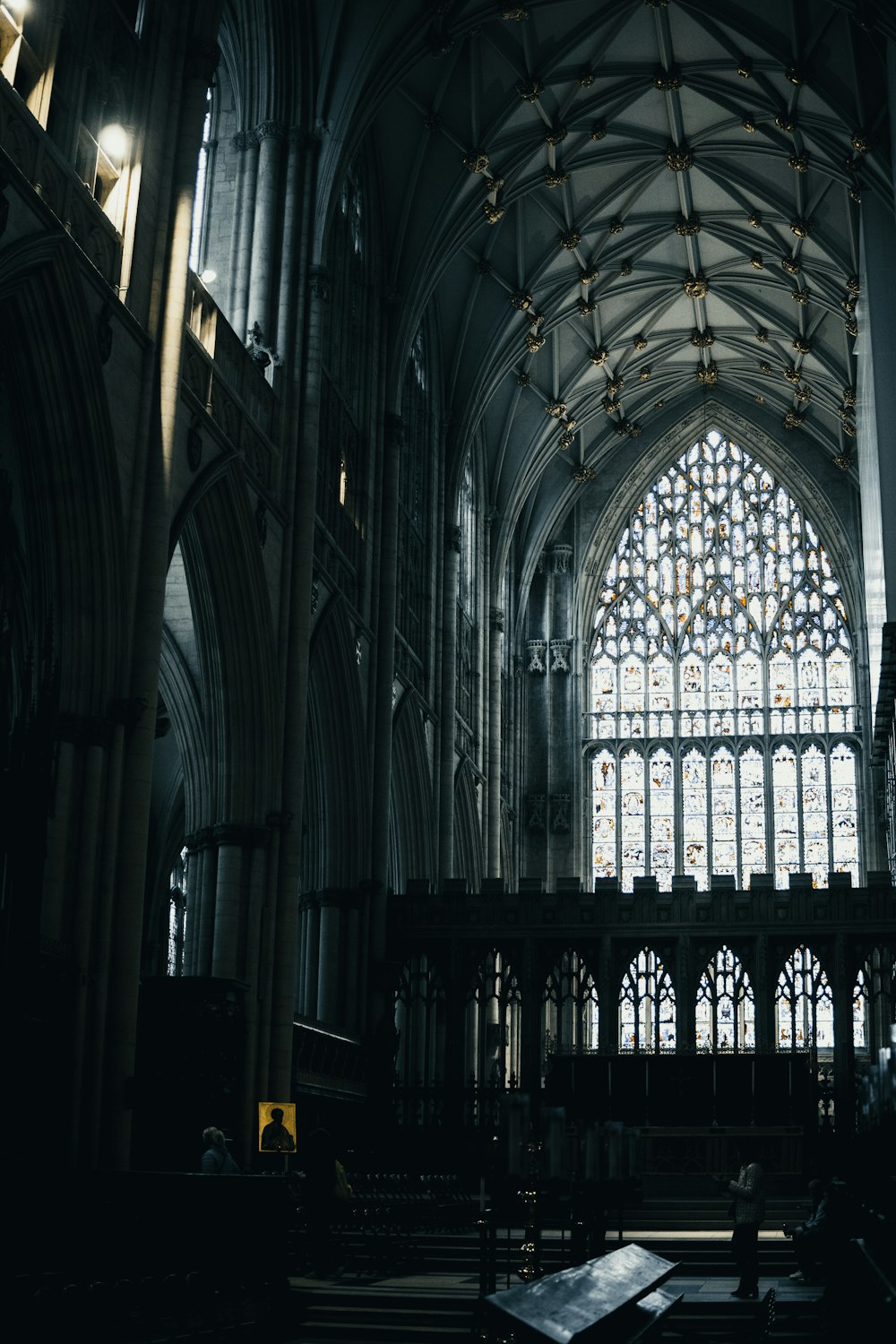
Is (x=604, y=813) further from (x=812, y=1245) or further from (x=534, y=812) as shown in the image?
(x=812, y=1245)

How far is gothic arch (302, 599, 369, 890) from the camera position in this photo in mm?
23828

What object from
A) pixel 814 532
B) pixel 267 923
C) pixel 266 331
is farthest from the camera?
pixel 814 532

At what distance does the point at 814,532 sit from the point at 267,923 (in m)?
23.0

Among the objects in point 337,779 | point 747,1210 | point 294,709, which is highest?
point 294,709

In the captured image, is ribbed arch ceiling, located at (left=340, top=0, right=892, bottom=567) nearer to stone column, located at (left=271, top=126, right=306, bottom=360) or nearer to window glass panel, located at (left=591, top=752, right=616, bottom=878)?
stone column, located at (left=271, top=126, right=306, bottom=360)

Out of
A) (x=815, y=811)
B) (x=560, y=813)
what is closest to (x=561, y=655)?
(x=560, y=813)

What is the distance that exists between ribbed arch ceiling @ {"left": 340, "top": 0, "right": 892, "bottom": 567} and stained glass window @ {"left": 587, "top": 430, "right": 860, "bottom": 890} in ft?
7.57

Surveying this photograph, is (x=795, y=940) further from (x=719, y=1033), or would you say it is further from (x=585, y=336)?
(x=585, y=336)

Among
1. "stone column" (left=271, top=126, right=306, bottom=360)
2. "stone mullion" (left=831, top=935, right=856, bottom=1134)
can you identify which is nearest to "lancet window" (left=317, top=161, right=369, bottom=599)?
"stone column" (left=271, top=126, right=306, bottom=360)

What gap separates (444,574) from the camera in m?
31.0

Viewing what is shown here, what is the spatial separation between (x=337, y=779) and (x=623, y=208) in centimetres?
1394

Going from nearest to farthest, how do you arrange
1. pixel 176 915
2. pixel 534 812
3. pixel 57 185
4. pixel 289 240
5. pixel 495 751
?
pixel 57 185
pixel 289 240
pixel 176 915
pixel 495 751
pixel 534 812

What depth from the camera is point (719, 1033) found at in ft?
109

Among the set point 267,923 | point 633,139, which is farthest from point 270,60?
point 267,923
